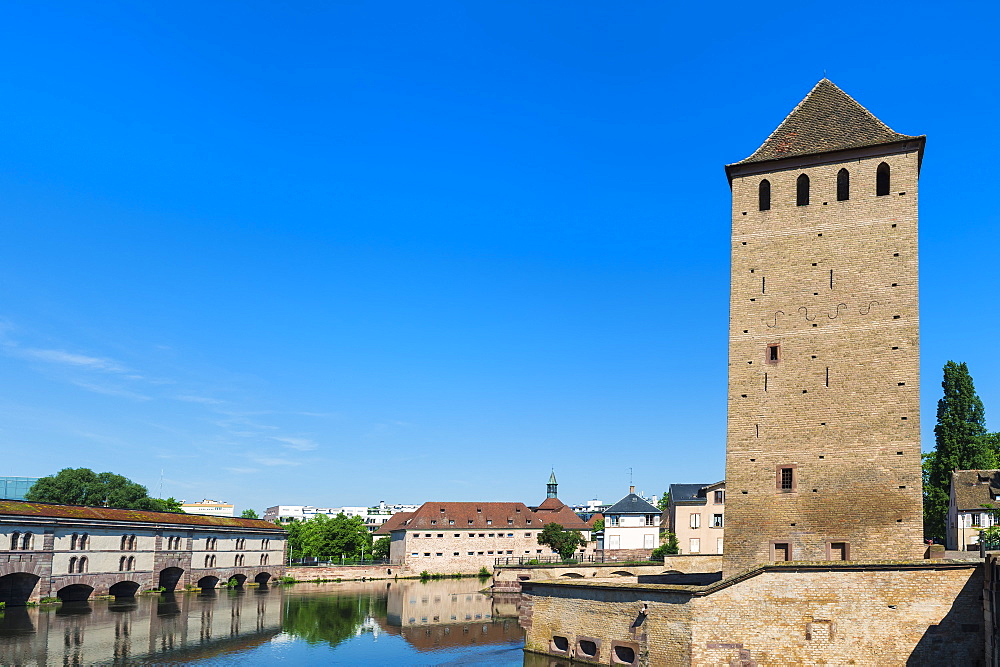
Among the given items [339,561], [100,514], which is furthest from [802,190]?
[339,561]

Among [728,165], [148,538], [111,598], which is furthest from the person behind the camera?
[148,538]

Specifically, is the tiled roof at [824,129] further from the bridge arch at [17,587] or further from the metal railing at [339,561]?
the metal railing at [339,561]

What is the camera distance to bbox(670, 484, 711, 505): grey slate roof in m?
68.4

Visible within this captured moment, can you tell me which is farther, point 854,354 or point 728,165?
point 728,165

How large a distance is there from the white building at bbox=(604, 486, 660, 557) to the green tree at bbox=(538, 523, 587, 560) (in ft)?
43.9

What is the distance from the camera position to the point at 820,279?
112ft

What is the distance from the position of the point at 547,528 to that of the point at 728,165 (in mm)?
64144

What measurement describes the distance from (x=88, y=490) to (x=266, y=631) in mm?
70010

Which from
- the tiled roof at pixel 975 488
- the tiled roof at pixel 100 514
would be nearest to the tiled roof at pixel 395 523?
the tiled roof at pixel 100 514

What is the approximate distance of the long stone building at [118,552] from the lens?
5300 centimetres

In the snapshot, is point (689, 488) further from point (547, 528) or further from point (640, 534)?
point (547, 528)

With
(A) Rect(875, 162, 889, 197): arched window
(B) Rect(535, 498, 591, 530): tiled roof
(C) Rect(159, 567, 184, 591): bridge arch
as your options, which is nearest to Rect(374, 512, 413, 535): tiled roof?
(B) Rect(535, 498, 591, 530): tiled roof

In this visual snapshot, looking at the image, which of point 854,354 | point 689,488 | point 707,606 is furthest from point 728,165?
point 689,488

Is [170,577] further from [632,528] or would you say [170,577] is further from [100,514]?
[632,528]
